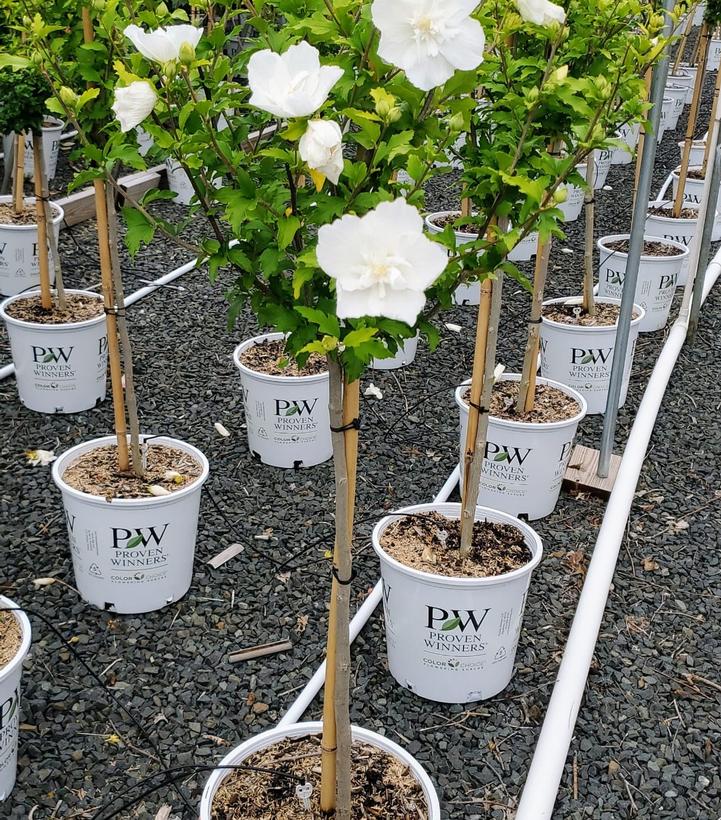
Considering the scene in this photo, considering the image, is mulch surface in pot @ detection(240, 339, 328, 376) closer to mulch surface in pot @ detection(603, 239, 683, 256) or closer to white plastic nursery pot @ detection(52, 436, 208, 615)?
white plastic nursery pot @ detection(52, 436, 208, 615)

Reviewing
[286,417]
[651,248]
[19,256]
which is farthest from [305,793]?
[651,248]

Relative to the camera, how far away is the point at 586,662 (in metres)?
2.26

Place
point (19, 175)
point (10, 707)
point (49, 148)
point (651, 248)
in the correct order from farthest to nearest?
point (49, 148)
point (651, 248)
point (19, 175)
point (10, 707)

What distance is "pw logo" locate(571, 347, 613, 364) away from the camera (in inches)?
147

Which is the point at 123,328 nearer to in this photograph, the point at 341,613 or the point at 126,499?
the point at 126,499

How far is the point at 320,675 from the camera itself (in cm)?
231

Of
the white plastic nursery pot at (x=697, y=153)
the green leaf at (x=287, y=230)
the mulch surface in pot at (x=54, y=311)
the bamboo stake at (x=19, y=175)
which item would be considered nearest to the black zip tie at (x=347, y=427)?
the green leaf at (x=287, y=230)

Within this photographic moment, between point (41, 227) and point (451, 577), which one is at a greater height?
point (41, 227)

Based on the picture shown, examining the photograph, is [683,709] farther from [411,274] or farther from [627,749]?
[411,274]

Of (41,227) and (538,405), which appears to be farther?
(41,227)

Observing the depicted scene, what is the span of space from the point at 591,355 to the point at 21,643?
2.59 meters

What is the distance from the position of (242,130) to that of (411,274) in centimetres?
53

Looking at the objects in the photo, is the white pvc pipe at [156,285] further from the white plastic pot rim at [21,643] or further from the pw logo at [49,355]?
the white plastic pot rim at [21,643]

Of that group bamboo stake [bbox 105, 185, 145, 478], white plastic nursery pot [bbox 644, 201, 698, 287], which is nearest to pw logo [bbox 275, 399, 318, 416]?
bamboo stake [bbox 105, 185, 145, 478]
